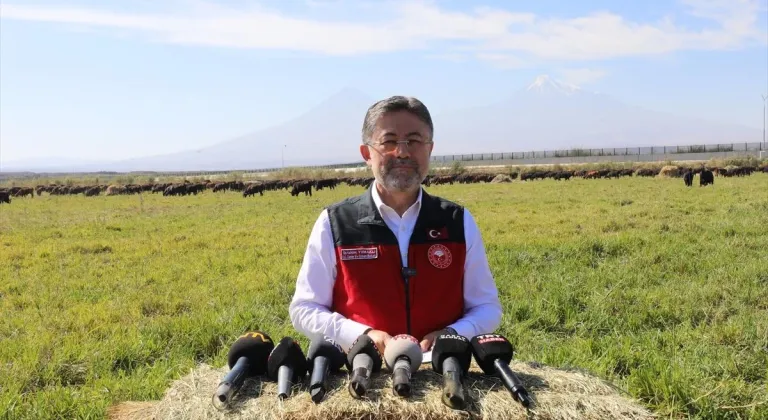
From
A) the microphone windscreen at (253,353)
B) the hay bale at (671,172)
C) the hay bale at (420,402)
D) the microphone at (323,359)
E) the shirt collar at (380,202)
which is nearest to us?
the hay bale at (420,402)

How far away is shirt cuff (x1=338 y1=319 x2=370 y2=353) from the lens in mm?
2770

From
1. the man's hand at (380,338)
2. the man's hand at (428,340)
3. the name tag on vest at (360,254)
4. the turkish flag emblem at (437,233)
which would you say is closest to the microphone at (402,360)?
the man's hand at (380,338)

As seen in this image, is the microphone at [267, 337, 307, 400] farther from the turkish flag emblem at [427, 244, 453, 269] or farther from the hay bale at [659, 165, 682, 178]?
the hay bale at [659, 165, 682, 178]

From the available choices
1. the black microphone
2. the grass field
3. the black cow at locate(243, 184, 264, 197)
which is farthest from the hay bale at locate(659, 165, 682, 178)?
the black microphone

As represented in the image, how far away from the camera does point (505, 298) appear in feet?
23.9

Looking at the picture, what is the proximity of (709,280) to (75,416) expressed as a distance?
733cm

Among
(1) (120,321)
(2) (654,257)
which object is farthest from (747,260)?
(1) (120,321)

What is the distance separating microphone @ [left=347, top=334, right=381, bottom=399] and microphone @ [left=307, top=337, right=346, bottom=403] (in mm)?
70

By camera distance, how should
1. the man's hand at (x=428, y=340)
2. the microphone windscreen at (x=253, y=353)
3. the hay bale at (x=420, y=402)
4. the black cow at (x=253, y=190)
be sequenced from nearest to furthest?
the hay bale at (x=420, y=402) → the microphone windscreen at (x=253, y=353) → the man's hand at (x=428, y=340) → the black cow at (x=253, y=190)

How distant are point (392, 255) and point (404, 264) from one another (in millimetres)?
81

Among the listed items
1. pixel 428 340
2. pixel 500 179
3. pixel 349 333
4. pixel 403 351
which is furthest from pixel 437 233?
pixel 500 179

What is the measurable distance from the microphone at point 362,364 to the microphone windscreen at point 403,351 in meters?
0.06

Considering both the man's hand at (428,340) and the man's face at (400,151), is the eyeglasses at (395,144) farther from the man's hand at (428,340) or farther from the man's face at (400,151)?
the man's hand at (428,340)

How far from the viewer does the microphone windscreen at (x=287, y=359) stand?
249cm
